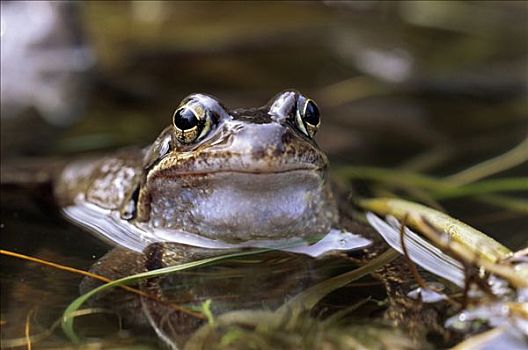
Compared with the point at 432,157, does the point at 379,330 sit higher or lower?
higher

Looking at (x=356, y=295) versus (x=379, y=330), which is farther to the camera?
(x=356, y=295)

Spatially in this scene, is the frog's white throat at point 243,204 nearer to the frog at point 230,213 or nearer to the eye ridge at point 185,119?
the frog at point 230,213

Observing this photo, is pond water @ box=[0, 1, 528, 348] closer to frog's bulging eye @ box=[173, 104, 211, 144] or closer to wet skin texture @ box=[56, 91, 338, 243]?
wet skin texture @ box=[56, 91, 338, 243]

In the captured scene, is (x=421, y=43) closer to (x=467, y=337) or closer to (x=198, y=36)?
(x=198, y=36)

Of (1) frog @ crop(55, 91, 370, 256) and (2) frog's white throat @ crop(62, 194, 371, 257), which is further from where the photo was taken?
(2) frog's white throat @ crop(62, 194, 371, 257)

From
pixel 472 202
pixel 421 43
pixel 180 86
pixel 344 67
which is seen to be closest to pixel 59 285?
pixel 472 202

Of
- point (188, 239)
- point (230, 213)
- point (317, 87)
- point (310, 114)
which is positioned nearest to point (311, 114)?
point (310, 114)

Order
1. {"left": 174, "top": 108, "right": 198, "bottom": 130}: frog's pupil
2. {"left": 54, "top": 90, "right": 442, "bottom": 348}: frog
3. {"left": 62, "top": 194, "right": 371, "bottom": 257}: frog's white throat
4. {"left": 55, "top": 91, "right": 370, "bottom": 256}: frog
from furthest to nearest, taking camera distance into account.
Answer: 1. {"left": 62, "top": 194, "right": 371, "bottom": 257}: frog's white throat
2. {"left": 174, "top": 108, "right": 198, "bottom": 130}: frog's pupil
3. {"left": 55, "top": 91, "right": 370, "bottom": 256}: frog
4. {"left": 54, "top": 90, "right": 442, "bottom": 348}: frog

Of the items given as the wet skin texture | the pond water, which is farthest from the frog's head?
the pond water
